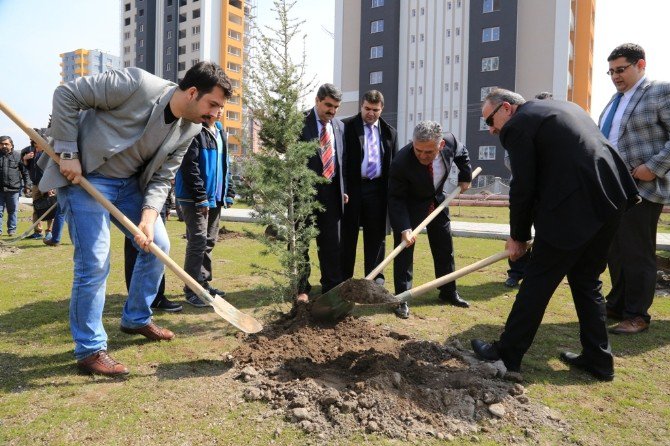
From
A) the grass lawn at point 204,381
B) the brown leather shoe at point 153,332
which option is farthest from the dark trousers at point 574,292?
the brown leather shoe at point 153,332

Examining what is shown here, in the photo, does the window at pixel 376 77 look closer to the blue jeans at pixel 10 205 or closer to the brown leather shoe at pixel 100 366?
the blue jeans at pixel 10 205

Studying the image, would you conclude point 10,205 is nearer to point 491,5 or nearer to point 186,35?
point 491,5

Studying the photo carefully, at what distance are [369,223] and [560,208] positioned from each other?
103 inches

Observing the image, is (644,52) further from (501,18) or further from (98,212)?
(501,18)

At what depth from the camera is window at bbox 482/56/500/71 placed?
37.2m

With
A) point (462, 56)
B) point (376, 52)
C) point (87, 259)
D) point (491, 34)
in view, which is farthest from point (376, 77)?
point (87, 259)

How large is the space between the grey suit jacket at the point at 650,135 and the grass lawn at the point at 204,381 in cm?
133

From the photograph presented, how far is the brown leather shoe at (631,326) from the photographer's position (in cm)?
439

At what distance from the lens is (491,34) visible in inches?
1467

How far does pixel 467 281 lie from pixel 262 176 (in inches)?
144

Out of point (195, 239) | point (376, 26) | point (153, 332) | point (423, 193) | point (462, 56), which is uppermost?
point (376, 26)

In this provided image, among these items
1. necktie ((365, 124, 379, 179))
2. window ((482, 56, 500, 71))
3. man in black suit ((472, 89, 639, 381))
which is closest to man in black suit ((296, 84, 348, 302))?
necktie ((365, 124, 379, 179))

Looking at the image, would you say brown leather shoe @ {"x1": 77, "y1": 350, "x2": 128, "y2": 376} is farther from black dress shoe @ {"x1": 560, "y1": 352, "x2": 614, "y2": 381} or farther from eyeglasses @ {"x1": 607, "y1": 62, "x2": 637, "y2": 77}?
eyeglasses @ {"x1": 607, "y1": 62, "x2": 637, "y2": 77}

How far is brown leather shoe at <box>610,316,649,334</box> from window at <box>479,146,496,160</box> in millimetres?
33873
